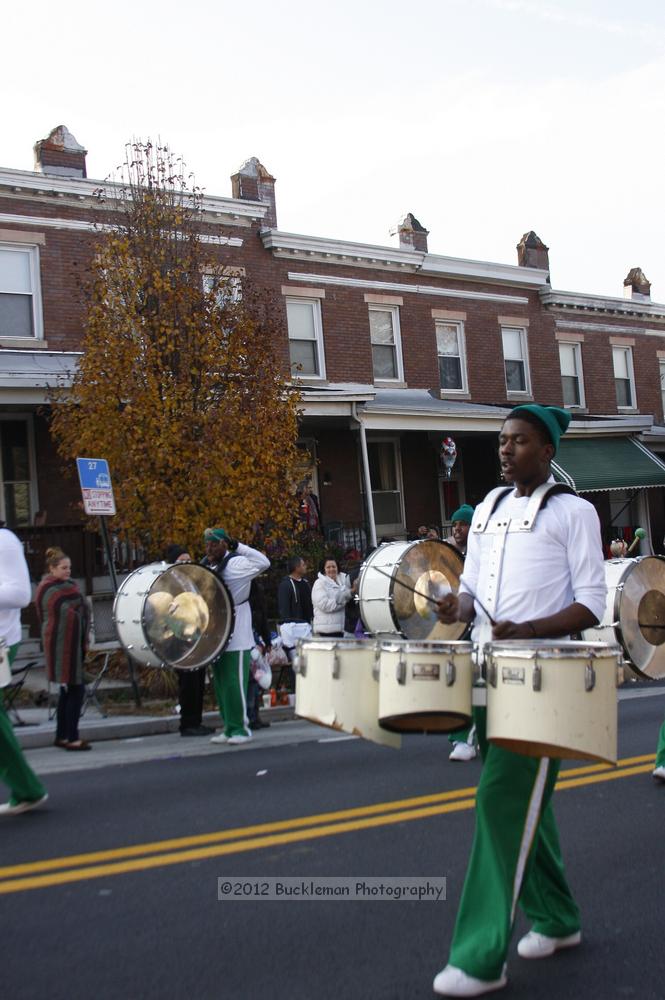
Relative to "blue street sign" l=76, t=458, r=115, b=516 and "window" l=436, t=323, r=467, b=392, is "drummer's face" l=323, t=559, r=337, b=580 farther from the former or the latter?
"window" l=436, t=323, r=467, b=392

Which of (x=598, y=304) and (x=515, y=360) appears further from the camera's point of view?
(x=598, y=304)

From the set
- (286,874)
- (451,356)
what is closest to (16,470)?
(451,356)

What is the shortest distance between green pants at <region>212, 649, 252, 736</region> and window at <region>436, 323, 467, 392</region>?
1542 centimetres

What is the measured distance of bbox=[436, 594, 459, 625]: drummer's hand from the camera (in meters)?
4.04

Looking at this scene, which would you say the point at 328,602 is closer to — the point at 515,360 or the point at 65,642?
the point at 65,642

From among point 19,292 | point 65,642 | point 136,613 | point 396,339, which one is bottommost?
point 65,642

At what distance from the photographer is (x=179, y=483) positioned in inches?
570

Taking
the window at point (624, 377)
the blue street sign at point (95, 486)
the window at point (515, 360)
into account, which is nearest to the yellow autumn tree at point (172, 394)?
the blue street sign at point (95, 486)

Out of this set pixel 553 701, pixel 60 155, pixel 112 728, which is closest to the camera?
pixel 553 701

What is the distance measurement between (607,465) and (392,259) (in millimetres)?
6844

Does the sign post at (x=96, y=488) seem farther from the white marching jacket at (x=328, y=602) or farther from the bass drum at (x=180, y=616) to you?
the bass drum at (x=180, y=616)

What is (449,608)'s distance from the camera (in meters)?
4.07

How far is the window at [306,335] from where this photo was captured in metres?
21.9

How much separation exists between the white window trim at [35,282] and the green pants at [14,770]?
41.6 feet
